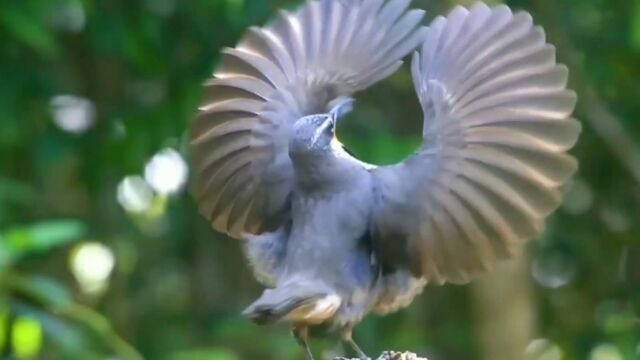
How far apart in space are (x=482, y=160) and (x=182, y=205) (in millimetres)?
2468

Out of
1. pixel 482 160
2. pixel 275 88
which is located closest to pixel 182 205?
pixel 275 88

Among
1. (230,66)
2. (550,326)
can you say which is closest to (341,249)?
(230,66)

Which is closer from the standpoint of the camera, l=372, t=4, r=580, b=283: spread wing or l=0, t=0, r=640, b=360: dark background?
l=372, t=4, r=580, b=283: spread wing

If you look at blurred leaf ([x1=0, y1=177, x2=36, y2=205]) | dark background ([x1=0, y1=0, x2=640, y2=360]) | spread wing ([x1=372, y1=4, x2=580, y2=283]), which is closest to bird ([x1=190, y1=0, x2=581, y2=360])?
spread wing ([x1=372, y1=4, x2=580, y2=283])

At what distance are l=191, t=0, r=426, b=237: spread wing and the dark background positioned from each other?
3.04 feet

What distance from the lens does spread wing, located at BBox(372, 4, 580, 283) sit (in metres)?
2.24

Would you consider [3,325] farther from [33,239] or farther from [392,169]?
[392,169]

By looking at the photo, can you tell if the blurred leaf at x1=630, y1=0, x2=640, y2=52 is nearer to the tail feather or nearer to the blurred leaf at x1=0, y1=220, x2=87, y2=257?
the blurred leaf at x1=0, y1=220, x2=87, y2=257

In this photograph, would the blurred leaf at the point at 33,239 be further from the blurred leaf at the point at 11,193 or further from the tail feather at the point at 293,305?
the tail feather at the point at 293,305

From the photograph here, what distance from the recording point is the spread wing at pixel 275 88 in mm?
2467

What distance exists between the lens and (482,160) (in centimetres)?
227

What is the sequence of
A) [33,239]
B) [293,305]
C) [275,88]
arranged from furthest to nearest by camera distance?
[33,239] → [275,88] → [293,305]

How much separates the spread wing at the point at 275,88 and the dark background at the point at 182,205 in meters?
0.93

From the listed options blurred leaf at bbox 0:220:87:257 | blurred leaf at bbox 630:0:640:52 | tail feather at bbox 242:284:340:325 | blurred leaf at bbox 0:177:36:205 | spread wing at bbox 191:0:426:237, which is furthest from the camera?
blurred leaf at bbox 0:177:36:205
